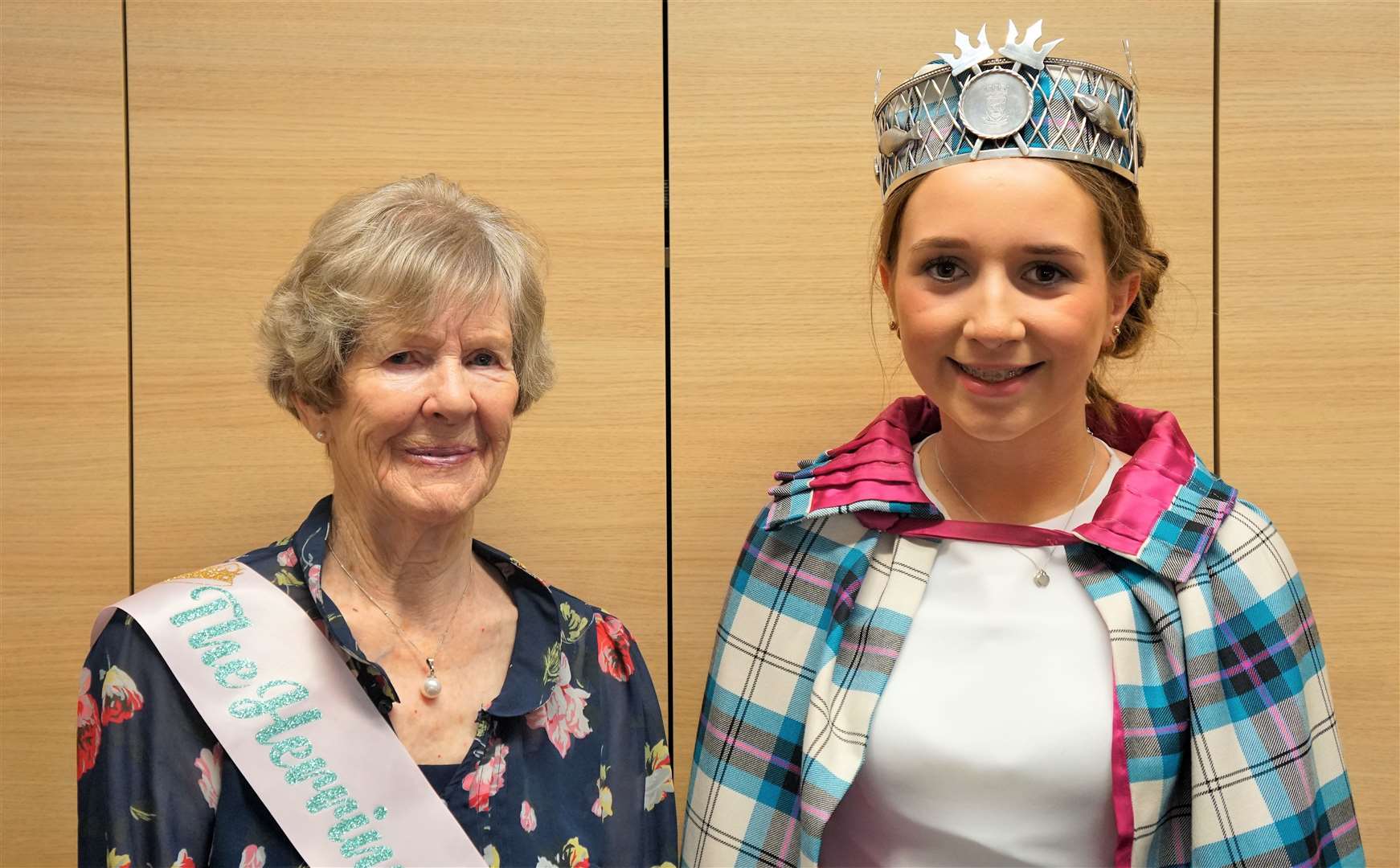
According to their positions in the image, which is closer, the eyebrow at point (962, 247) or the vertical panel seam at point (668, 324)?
the eyebrow at point (962, 247)

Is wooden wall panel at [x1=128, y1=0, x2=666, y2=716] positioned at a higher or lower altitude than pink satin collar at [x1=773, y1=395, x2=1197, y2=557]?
higher

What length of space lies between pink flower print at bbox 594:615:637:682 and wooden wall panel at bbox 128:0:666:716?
0.44 m

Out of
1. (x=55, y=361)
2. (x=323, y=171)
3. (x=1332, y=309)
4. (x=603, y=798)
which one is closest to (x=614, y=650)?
(x=603, y=798)

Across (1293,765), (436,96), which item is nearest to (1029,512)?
(1293,765)

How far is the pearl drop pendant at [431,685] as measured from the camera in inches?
47.6

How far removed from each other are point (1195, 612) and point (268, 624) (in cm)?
95

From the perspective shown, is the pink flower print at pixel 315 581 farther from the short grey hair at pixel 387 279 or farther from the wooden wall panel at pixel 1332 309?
the wooden wall panel at pixel 1332 309

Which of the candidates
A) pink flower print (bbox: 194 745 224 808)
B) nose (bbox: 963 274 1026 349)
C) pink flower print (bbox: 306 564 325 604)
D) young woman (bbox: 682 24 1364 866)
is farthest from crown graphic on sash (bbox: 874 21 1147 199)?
pink flower print (bbox: 194 745 224 808)

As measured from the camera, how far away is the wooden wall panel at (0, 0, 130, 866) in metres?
1.69

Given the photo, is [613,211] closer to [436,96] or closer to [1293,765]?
[436,96]

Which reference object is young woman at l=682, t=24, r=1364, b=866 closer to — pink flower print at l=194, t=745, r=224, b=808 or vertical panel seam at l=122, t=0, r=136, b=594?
pink flower print at l=194, t=745, r=224, b=808

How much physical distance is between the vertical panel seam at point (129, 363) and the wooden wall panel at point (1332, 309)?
157cm

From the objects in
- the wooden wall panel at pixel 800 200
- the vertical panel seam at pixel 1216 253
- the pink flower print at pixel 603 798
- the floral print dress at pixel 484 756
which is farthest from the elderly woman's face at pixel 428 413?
the vertical panel seam at pixel 1216 253

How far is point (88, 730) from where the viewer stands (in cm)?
110
